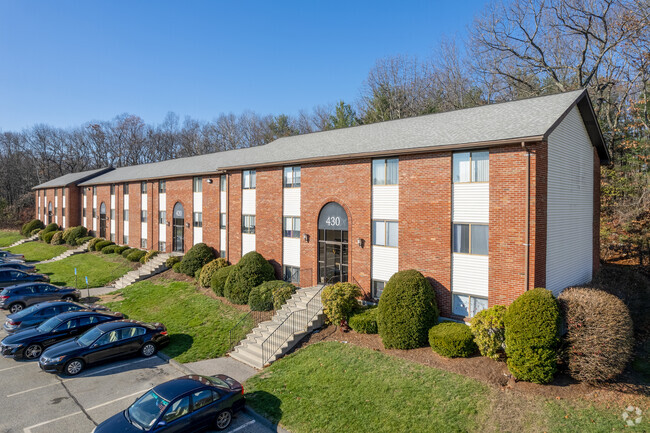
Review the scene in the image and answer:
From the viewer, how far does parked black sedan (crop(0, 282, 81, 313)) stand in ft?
68.6

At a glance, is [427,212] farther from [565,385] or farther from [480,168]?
[565,385]

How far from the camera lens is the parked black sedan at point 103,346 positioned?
42.9 ft

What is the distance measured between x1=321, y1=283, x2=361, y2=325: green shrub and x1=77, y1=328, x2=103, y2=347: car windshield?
9.01 metres

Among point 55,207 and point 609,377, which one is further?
point 55,207

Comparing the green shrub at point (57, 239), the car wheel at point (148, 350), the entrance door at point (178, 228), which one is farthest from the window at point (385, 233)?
the green shrub at point (57, 239)

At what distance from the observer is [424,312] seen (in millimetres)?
13789

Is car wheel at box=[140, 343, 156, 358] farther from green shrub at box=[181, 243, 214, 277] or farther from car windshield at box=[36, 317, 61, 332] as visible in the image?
green shrub at box=[181, 243, 214, 277]

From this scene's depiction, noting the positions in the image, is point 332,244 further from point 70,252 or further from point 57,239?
point 57,239

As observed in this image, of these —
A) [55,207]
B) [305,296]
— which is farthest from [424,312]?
[55,207]

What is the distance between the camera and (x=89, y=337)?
14.1m

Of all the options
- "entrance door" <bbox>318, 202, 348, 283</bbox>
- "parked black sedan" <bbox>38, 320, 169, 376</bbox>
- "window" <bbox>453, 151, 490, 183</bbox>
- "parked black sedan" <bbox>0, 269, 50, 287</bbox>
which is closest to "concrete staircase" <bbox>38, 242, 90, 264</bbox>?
"parked black sedan" <bbox>0, 269, 50, 287</bbox>

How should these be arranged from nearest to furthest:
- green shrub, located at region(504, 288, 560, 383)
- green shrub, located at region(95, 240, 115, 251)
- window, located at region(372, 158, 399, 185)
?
green shrub, located at region(504, 288, 560, 383), window, located at region(372, 158, 399, 185), green shrub, located at region(95, 240, 115, 251)

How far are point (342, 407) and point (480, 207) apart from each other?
28.9ft

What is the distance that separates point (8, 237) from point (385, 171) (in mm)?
61963
